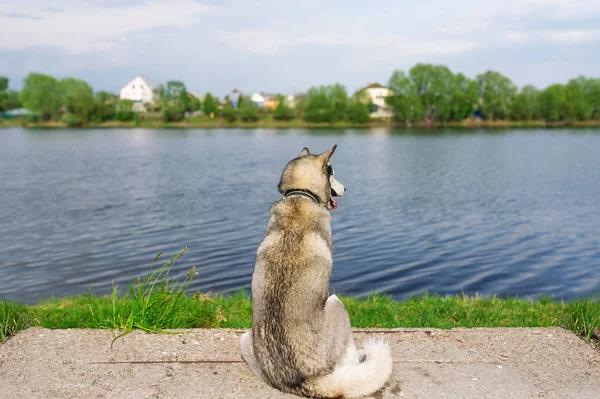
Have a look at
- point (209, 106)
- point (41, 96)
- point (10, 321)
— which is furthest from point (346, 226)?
point (209, 106)

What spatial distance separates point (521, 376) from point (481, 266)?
991cm

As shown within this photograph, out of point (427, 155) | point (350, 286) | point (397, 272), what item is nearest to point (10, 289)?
point (350, 286)

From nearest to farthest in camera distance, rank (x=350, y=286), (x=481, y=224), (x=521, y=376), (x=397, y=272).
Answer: (x=521, y=376) < (x=350, y=286) < (x=397, y=272) < (x=481, y=224)

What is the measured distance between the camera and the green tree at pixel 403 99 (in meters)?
124

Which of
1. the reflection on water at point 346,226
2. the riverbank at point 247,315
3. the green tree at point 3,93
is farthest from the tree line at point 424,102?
the riverbank at point 247,315

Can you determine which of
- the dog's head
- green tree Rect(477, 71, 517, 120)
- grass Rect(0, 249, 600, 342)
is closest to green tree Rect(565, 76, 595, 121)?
green tree Rect(477, 71, 517, 120)

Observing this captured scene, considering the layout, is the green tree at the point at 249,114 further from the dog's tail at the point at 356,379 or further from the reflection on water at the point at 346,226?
the dog's tail at the point at 356,379

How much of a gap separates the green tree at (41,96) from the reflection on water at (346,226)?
9430 cm

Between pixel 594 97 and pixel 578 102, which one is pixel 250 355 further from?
pixel 594 97

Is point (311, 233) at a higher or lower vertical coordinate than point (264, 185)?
higher

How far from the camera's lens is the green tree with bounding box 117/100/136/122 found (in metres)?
130

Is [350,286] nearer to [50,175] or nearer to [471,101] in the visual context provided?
[50,175]

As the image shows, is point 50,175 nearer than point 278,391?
No

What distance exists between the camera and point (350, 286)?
1310 centimetres
